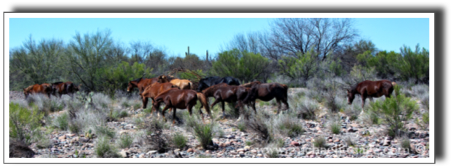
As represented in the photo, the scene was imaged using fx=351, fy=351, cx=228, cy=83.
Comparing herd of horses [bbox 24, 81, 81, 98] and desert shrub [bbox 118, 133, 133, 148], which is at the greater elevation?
herd of horses [bbox 24, 81, 81, 98]

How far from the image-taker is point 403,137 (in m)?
7.33

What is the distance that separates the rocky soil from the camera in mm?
6773

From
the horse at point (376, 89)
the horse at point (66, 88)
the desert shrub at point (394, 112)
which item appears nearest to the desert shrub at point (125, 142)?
the desert shrub at point (394, 112)

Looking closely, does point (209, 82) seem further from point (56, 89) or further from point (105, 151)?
point (56, 89)

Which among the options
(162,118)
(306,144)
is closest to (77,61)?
(162,118)

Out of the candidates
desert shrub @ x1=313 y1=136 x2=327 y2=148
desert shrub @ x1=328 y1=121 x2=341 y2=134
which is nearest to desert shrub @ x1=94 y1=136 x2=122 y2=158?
desert shrub @ x1=313 y1=136 x2=327 y2=148

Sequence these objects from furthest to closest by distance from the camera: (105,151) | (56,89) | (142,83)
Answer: (56,89) → (142,83) → (105,151)

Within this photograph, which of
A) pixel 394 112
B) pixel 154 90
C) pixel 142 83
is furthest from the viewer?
pixel 142 83

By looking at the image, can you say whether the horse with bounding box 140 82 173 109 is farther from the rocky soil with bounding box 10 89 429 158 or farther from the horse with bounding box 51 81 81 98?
the horse with bounding box 51 81 81 98

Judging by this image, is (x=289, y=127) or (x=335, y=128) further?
(x=289, y=127)

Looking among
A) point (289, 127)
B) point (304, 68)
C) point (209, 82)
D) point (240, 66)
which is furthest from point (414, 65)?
point (289, 127)

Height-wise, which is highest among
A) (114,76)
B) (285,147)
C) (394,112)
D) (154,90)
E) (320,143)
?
(114,76)

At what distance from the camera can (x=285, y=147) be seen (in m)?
7.38
